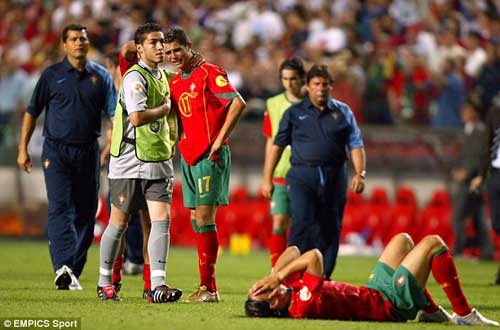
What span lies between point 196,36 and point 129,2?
201 centimetres

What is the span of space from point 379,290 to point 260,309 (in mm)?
940

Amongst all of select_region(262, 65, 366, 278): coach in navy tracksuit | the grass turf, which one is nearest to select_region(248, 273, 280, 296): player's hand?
the grass turf

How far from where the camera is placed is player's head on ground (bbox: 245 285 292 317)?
29.9 ft

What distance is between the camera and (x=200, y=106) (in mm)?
11375

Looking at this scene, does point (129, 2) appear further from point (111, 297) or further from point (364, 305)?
point (364, 305)

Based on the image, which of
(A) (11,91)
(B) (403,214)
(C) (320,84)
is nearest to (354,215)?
(B) (403,214)

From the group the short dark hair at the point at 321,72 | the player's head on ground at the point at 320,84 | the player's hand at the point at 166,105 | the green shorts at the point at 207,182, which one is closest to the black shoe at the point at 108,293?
the green shorts at the point at 207,182

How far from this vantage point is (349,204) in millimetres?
21828

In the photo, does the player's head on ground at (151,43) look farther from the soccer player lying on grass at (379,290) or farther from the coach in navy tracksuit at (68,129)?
the soccer player lying on grass at (379,290)

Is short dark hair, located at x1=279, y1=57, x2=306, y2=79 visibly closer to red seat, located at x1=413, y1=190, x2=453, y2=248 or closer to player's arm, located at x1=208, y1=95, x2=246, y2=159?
player's arm, located at x1=208, y1=95, x2=246, y2=159

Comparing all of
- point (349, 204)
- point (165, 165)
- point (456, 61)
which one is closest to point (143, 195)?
point (165, 165)

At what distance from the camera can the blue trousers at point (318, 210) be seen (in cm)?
1259

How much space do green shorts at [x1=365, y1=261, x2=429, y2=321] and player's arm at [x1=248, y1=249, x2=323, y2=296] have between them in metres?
0.47

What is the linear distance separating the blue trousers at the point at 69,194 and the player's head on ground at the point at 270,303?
12.4 feet
